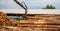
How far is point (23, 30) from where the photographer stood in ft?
2.65

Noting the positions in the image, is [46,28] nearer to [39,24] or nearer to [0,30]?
[39,24]

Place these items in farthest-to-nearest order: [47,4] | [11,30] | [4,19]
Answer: [47,4] → [4,19] → [11,30]

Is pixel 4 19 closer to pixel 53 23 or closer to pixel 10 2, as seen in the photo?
pixel 53 23

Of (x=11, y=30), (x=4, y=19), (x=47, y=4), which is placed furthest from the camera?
(x=47, y=4)

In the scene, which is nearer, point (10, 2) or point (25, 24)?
point (25, 24)

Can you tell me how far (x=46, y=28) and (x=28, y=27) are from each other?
102 millimetres

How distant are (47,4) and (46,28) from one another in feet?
6.91

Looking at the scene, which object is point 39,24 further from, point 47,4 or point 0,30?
point 47,4

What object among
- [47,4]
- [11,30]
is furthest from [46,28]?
[47,4]

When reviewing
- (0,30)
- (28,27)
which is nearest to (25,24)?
(28,27)

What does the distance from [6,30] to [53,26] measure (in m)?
0.25

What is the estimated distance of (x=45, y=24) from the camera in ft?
2.85

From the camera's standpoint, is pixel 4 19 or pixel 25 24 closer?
pixel 25 24

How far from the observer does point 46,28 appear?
818 millimetres
